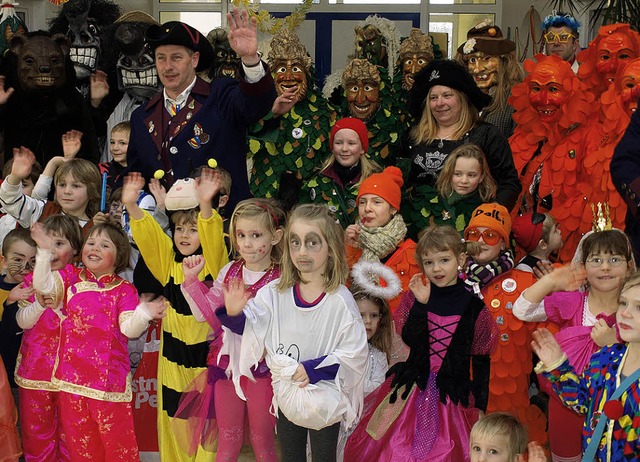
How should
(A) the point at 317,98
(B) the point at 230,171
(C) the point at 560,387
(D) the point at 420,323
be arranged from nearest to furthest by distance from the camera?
(C) the point at 560,387 → (D) the point at 420,323 → (B) the point at 230,171 → (A) the point at 317,98

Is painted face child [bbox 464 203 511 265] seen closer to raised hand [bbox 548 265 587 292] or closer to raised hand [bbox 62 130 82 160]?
raised hand [bbox 548 265 587 292]

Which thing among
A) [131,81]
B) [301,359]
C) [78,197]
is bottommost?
[301,359]

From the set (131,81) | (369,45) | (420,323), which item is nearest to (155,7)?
(131,81)

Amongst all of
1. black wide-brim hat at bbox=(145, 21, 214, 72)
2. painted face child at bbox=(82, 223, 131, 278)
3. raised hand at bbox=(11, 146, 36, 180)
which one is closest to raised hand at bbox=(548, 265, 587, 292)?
painted face child at bbox=(82, 223, 131, 278)

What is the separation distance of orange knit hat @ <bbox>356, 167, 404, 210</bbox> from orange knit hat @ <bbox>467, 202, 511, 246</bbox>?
0.44 metres

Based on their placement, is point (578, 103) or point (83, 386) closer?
point (83, 386)

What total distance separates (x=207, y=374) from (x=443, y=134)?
79.0 inches

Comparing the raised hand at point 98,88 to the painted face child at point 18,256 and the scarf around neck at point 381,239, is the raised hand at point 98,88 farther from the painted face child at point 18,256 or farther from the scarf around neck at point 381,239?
the scarf around neck at point 381,239

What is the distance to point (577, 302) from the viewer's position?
3854mm

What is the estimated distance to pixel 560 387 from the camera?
3047 millimetres

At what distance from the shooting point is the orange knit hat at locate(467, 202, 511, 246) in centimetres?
418

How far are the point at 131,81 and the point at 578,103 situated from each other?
133 inches

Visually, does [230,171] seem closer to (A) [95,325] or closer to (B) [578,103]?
(A) [95,325]

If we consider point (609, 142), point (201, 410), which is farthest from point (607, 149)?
point (201, 410)
